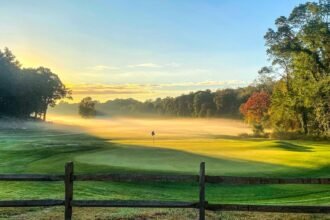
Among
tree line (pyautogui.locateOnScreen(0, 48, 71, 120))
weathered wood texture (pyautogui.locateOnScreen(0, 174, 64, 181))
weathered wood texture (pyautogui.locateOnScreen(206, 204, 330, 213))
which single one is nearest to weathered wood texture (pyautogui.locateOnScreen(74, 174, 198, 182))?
weathered wood texture (pyautogui.locateOnScreen(0, 174, 64, 181))

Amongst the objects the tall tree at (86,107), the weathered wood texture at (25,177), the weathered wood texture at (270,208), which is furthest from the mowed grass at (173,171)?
the tall tree at (86,107)

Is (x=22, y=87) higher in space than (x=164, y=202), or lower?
higher

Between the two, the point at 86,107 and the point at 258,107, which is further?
the point at 86,107

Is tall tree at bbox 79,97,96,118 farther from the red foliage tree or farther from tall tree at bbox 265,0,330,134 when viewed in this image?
tall tree at bbox 265,0,330,134

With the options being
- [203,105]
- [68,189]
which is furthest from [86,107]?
[68,189]

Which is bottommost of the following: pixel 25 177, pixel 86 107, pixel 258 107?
pixel 25 177

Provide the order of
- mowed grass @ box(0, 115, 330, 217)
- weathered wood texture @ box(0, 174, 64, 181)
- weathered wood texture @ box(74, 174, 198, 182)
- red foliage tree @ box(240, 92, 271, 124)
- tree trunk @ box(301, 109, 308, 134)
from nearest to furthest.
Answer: weathered wood texture @ box(0, 174, 64, 181), weathered wood texture @ box(74, 174, 198, 182), mowed grass @ box(0, 115, 330, 217), tree trunk @ box(301, 109, 308, 134), red foliage tree @ box(240, 92, 271, 124)

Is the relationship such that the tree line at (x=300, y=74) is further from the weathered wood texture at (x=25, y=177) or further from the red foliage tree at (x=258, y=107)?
the weathered wood texture at (x=25, y=177)

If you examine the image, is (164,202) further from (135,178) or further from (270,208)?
(270,208)

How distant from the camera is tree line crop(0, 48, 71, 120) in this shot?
326 ft

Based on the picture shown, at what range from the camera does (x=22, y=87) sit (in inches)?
3971

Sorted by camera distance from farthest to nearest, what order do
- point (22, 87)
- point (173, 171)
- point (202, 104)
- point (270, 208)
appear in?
point (202, 104), point (22, 87), point (173, 171), point (270, 208)

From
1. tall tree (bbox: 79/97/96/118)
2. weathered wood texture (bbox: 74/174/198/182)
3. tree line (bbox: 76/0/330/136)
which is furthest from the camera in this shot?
tall tree (bbox: 79/97/96/118)

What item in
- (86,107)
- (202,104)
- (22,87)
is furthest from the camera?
(202,104)
